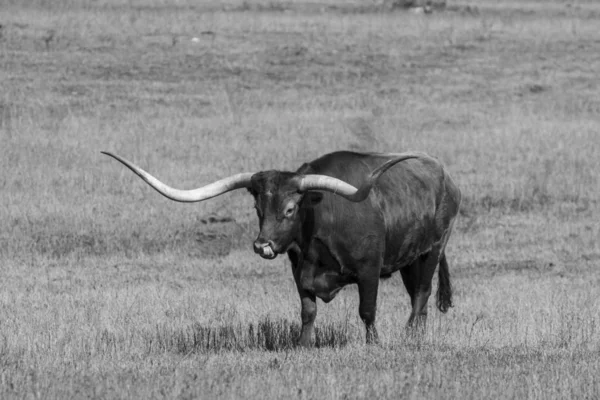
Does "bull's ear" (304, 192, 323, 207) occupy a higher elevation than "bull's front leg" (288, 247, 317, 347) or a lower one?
higher

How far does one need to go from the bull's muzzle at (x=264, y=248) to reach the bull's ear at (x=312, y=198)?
601 millimetres

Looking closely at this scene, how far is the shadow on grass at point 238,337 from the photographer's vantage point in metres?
8.97

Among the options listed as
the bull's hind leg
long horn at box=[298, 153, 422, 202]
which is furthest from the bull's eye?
the bull's hind leg

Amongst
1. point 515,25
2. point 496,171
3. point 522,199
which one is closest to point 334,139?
point 496,171

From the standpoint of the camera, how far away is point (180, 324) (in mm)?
10023

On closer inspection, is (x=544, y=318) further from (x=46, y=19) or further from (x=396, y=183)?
(x=46, y=19)

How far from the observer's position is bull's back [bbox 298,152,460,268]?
930cm

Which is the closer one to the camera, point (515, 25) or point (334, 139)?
point (334, 139)

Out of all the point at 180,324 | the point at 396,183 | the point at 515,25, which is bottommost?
the point at 515,25

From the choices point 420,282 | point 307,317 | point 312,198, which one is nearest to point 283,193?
point 312,198

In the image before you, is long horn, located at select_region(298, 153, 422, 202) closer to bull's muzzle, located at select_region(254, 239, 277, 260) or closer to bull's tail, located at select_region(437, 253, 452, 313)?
bull's muzzle, located at select_region(254, 239, 277, 260)

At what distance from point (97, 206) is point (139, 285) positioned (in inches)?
148

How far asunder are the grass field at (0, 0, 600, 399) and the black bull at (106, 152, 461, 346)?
471 mm

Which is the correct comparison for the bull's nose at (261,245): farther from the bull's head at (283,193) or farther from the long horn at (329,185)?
the long horn at (329,185)
